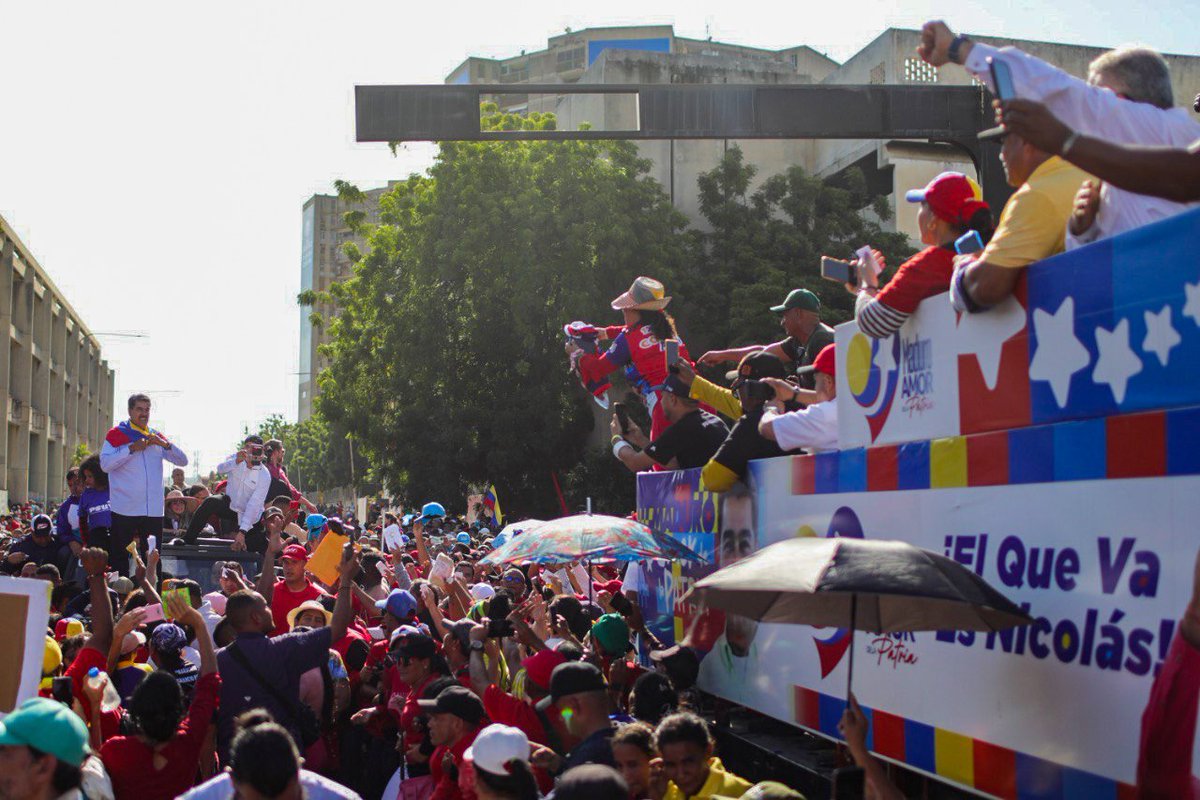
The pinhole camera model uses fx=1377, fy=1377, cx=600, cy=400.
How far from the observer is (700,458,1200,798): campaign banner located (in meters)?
4.05

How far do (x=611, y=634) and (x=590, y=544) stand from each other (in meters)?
0.53

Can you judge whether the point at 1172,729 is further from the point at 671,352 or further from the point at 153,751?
the point at 671,352

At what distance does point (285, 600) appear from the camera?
9852 millimetres

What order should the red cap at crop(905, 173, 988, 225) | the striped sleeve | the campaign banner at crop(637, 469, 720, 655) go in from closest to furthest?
the striped sleeve < the red cap at crop(905, 173, 988, 225) < the campaign banner at crop(637, 469, 720, 655)

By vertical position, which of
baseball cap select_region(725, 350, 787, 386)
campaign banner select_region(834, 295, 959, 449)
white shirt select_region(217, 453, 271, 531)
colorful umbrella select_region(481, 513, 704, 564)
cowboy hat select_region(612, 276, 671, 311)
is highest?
cowboy hat select_region(612, 276, 671, 311)

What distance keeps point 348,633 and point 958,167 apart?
32.4 m

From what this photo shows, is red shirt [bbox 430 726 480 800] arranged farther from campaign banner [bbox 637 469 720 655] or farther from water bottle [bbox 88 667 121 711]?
campaign banner [bbox 637 469 720 655]

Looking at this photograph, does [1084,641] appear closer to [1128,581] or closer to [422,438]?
[1128,581]

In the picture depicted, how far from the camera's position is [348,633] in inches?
336

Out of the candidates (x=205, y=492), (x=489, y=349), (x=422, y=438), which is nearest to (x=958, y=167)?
(x=489, y=349)

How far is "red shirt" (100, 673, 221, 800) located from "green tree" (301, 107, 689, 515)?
28.0 meters

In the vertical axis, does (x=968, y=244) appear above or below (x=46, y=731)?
above

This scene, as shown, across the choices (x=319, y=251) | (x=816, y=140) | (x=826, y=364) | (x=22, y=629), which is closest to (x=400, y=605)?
(x=826, y=364)

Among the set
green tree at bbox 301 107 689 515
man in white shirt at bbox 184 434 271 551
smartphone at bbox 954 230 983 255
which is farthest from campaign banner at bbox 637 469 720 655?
green tree at bbox 301 107 689 515
